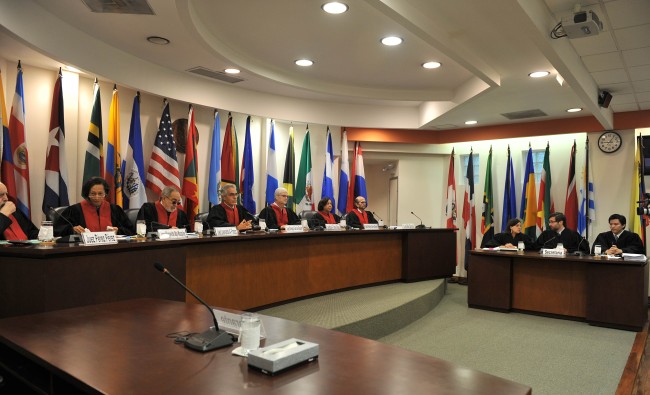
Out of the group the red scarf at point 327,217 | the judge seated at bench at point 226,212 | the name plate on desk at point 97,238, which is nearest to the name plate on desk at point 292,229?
the judge seated at bench at point 226,212

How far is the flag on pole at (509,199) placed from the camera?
8344mm

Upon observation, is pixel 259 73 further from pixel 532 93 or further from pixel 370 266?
pixel 532 93

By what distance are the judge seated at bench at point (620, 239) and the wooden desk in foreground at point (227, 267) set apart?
2.06 m

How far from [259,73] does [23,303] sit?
3876 mm

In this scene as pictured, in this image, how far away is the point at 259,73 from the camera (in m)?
5.83

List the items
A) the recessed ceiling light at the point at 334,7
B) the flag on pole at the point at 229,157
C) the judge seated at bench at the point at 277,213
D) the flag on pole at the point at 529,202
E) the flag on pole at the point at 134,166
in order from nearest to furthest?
the recessed ceiling light at the point at 334,7, the flag on pole at the point at 134,166, the judge seated at bench at the point at 277,213, the flag on pole at the point at 229,157, the flag on pole at the point at 529,202

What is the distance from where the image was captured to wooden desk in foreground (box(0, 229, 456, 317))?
2.79 metres

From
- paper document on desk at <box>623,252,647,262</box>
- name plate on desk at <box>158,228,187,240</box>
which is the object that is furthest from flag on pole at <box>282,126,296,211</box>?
paper document on desk at <box>623,252,647,262</box>

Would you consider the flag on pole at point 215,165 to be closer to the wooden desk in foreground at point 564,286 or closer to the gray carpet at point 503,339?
the gray carpet at point 503,339

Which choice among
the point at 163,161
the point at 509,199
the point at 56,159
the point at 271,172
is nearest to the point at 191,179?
the point at 163,161

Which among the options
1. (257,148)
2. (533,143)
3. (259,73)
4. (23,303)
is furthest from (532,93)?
(23,303)

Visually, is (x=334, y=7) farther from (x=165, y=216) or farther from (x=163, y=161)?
(x=163, y=161)

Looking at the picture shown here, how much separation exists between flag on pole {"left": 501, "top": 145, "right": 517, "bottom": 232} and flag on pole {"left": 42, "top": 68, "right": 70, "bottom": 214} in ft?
22.5

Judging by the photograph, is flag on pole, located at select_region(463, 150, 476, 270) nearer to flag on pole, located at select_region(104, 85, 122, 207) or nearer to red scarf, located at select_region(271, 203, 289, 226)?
red scarf, located at select_region(271, 203, 289, 226)
